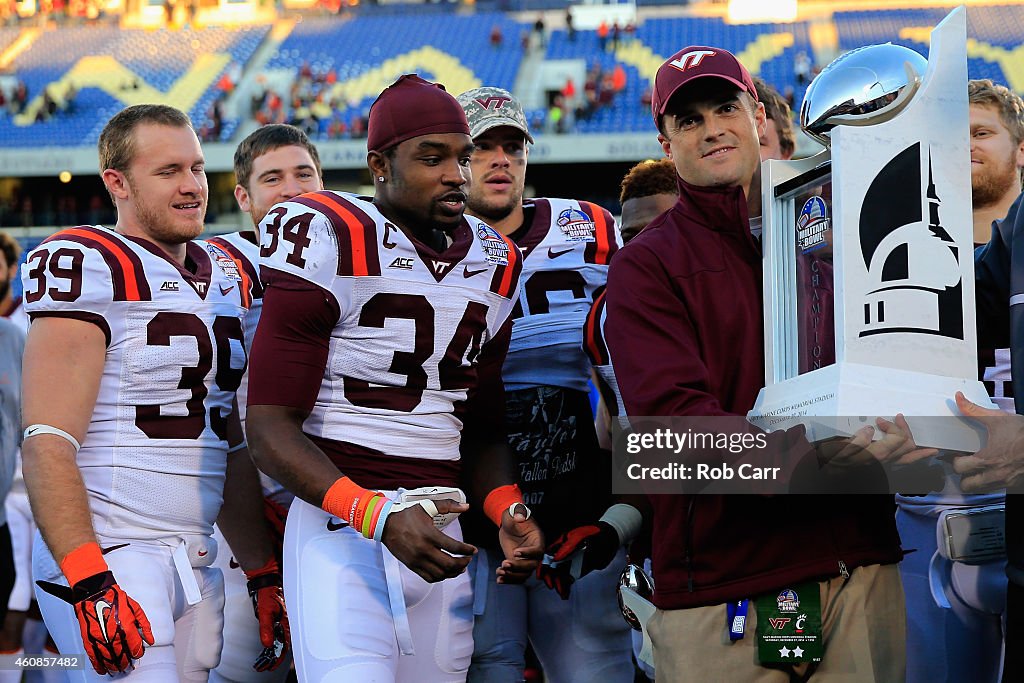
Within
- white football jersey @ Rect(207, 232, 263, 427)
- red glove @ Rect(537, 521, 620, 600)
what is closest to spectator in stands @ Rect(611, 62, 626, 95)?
white football jersey @ Rect(207, 232, 263, 427)

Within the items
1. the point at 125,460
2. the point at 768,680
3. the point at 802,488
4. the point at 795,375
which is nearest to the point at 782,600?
the point at 768,680

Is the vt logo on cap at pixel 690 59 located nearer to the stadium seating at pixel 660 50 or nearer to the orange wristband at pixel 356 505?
the orange wristband at pixel 356 505

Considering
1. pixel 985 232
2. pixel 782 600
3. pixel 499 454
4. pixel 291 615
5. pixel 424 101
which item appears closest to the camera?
pixel 782 600

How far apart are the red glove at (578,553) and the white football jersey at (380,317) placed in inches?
13.5

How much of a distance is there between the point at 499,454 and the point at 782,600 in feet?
2.82

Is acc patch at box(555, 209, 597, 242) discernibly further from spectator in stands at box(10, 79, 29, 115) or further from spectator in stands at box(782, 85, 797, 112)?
spectator in stands at box(10, 79, 29, 115)

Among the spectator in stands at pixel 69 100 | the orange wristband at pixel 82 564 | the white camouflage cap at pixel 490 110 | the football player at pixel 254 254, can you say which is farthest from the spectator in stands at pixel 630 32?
the orange wristband at pixel 82 564

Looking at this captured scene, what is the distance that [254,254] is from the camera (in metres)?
3.64

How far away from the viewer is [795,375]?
205 cm

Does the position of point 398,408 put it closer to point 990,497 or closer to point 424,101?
point 424,101

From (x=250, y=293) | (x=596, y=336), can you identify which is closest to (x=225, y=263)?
(x=250, y=293)

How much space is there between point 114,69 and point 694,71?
2312 cm

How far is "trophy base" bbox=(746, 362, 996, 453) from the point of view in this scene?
180cm

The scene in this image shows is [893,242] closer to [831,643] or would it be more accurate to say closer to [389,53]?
[831,643]
